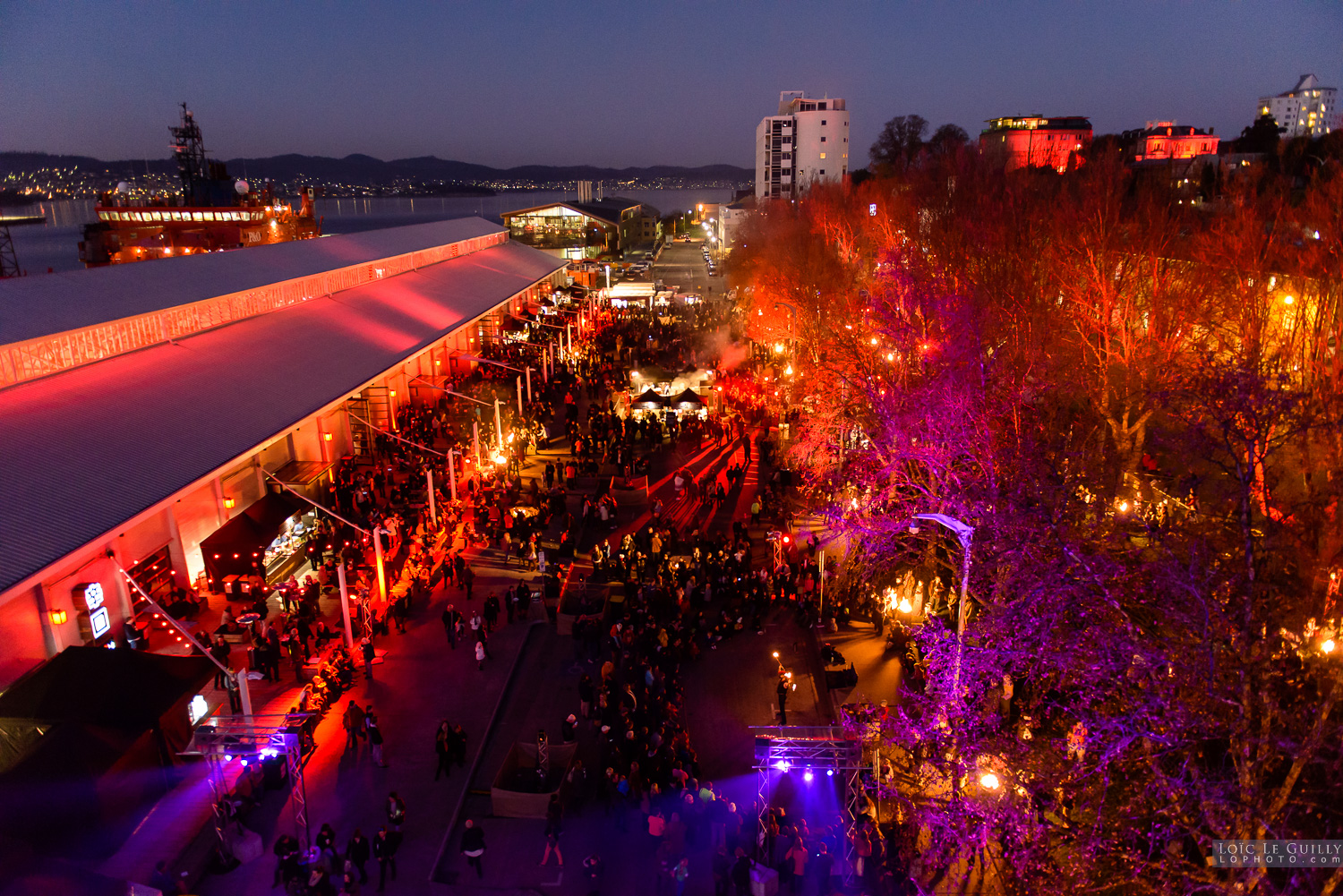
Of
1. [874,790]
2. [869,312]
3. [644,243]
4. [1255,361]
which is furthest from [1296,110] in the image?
[874,790]

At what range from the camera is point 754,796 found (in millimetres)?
11164

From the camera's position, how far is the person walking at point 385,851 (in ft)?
31.2

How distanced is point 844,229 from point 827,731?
106 ft

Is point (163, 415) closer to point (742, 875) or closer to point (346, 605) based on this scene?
point (346, 605)

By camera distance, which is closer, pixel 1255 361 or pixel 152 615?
pixel 1255 361

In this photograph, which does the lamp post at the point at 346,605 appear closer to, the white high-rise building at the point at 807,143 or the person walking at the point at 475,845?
the person walking at the point at 475,845

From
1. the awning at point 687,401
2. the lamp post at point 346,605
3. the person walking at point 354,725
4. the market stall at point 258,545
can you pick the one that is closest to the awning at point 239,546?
the market stall at point 258,545

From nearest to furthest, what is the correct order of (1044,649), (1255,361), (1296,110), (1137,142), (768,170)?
(1044,649) < (1255,361) < (1137,142) < (768,170) < (1296,110)

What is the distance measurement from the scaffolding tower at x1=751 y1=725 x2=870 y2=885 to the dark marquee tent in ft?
26.3

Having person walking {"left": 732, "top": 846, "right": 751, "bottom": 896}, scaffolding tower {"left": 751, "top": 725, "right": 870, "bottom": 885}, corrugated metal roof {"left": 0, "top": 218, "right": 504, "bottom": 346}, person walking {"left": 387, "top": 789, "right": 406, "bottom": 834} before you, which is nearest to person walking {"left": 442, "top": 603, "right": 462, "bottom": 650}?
person walking {"left": 387, "top": 789, "right": 406, "bottom": 834}

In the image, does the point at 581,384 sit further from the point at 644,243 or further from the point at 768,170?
the point at 644,243

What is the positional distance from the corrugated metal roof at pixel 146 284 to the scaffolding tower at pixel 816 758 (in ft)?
47.3

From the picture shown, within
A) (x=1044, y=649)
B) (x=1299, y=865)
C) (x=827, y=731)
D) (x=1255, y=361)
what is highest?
(x=1255, y=361)

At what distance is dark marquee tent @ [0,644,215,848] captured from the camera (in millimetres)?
8938
